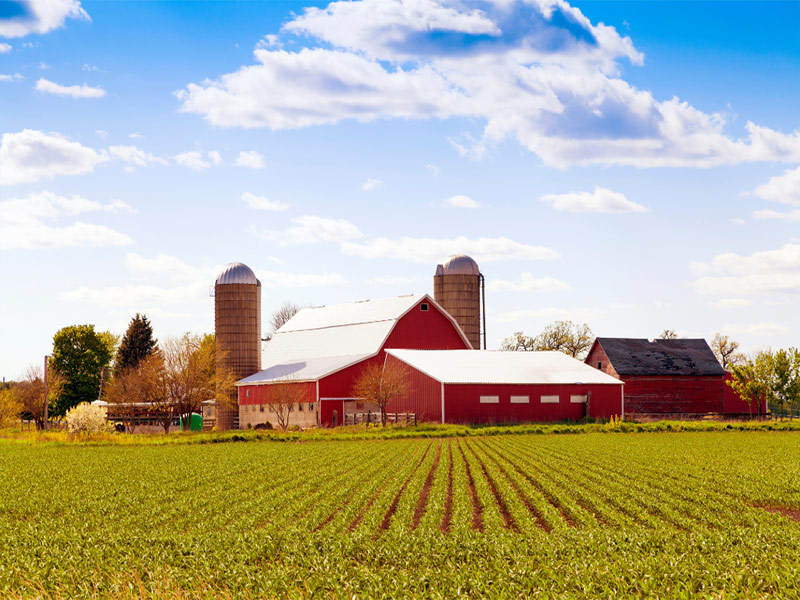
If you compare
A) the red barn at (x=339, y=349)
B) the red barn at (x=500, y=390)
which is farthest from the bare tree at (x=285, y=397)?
the red barn at (x=500, y=390)

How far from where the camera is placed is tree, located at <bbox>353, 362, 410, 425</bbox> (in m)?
57.7

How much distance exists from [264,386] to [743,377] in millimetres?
35728

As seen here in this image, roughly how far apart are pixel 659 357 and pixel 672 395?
129 inches

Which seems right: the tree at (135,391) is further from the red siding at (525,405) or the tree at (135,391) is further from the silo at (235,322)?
the red siding at (525,405)

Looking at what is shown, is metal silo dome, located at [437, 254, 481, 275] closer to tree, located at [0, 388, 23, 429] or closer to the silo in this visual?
the silo

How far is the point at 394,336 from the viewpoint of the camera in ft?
216

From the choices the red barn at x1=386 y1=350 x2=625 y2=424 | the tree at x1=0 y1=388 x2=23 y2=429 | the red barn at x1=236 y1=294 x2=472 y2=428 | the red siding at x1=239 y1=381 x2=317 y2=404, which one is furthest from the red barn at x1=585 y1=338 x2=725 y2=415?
the tree at x1=0 y1=388 x2=23 y2=429

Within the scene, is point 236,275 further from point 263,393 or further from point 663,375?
point 663,375

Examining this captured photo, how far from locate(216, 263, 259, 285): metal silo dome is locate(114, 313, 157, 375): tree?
23.4 meters

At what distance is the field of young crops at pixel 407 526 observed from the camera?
1271 cm

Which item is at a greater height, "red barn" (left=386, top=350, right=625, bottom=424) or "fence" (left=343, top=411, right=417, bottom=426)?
"red barn" (left=386, top=350, right=625, bottom=424)

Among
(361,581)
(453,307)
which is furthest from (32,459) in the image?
(453,307)

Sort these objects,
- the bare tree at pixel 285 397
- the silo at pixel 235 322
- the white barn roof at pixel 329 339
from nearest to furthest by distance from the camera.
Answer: the bare tree at pixel 285 397
the white barn roof at pixel 329 339
the silo at pixel 235 322

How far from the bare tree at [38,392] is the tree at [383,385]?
30.5 m
